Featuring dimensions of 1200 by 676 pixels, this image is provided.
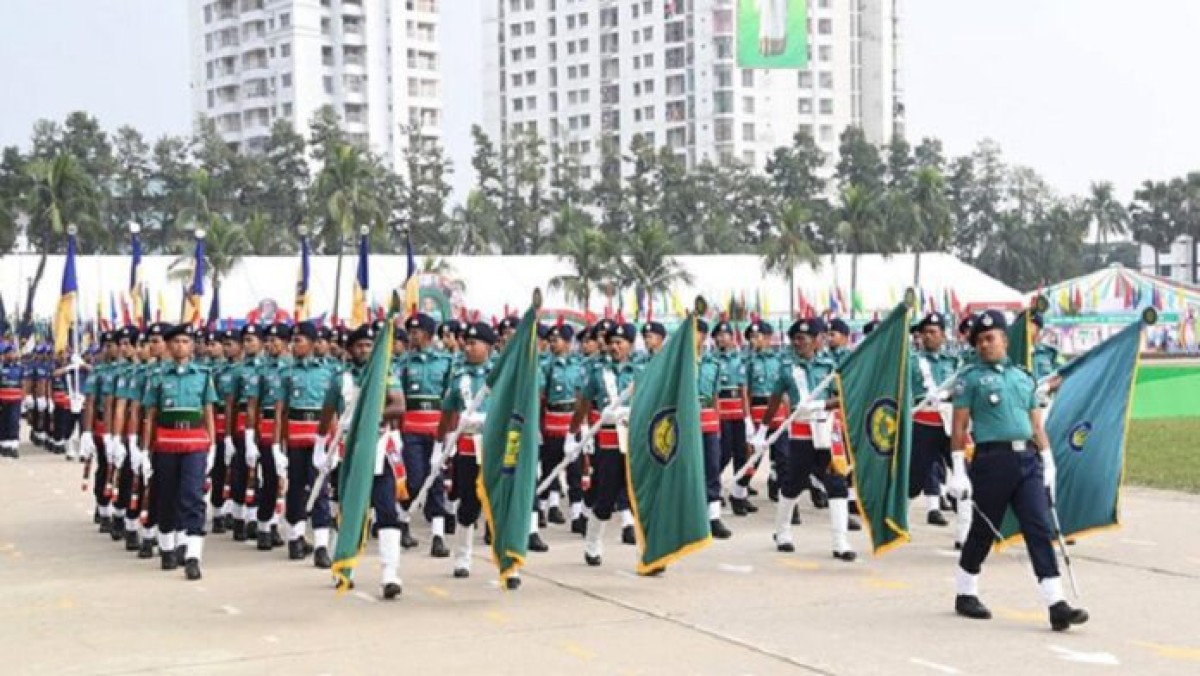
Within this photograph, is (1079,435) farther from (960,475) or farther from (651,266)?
(651,266)

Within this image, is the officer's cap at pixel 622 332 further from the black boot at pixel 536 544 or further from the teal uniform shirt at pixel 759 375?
the teal uniform shirt at pixel 759 375

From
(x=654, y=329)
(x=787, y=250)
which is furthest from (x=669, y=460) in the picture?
(x=787, y=250)

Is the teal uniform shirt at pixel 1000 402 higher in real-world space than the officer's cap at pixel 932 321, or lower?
lower

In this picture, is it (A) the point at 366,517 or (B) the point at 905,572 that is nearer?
(A) the point at 366,517

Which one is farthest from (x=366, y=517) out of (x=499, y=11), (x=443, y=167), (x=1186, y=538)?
(x=499, y=11)

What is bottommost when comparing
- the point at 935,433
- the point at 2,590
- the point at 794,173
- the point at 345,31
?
the point at 2,590

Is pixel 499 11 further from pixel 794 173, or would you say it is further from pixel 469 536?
pixel 469 536

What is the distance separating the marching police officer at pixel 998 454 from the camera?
962 cm

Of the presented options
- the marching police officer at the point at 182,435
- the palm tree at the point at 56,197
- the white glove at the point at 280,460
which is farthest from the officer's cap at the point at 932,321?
the palm tree at the point at 56,197

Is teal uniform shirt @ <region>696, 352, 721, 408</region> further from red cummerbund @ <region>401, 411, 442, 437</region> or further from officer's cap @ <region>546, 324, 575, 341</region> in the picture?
red cummerbund @ <region>401, 411, 442, 437</region>

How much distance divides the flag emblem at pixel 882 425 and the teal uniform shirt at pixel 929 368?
253 cm

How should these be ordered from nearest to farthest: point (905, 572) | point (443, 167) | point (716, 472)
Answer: point (905, 572), point (716, 472), point (443, 167)

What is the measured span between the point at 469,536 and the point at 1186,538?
18.2ft

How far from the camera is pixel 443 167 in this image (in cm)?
8562
